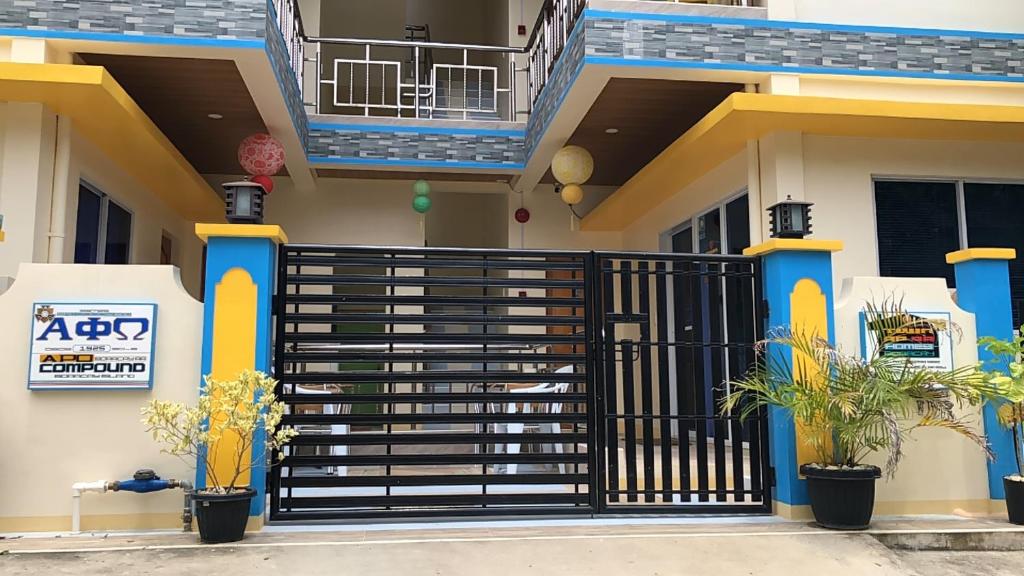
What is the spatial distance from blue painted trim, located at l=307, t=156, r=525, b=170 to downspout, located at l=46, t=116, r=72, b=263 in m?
2.80

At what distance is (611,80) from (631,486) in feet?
10.2

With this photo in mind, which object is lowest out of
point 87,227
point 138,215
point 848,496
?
point 848,496

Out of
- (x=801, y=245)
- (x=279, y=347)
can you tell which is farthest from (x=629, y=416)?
(x=279, y=347)

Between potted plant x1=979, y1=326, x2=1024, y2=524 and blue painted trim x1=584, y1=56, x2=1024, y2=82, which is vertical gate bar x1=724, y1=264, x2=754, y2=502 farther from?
blue painted trim x1=584, y1=56, x2=1024, y2=82

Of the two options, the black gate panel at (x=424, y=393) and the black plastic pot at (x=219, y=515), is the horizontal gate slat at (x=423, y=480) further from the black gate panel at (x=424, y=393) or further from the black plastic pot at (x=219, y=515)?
the black plastic pot at (x=219, y=515)

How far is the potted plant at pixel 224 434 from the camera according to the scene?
362cm

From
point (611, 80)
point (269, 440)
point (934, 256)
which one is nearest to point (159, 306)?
point (269, 440)

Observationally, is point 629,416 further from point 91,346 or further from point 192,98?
point 192,98

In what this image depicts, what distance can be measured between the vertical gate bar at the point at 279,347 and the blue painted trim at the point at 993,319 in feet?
12.6

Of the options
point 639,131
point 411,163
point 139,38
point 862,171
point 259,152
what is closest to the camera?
point 139,38

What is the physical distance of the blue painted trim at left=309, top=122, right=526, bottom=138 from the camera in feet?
26.6

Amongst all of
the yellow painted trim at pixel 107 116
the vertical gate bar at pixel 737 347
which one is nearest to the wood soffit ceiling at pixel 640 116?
the vertical gate bar at pixel 737 347

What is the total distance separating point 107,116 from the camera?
5.38m

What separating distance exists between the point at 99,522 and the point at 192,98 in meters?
3.80
